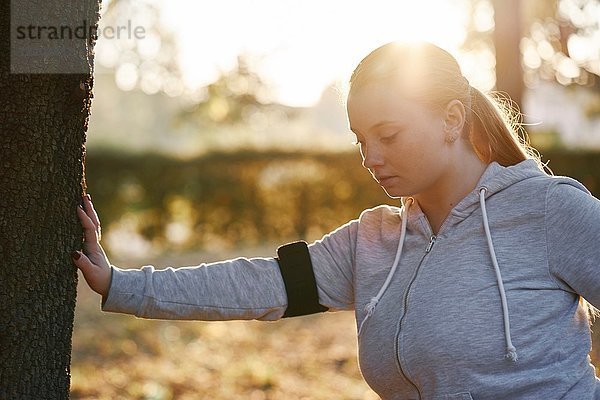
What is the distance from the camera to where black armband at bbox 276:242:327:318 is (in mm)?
2570

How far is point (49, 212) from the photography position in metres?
2.35

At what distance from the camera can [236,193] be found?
40.0 feet

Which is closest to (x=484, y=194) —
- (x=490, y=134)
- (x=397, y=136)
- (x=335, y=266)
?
(x=490, y=134)

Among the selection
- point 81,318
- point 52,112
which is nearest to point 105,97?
point 81,318

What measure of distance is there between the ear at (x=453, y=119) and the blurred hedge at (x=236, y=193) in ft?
30.4

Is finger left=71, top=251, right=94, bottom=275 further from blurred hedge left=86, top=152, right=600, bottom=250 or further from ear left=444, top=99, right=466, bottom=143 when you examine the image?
blurred hedge left=86, top=152, right=600, bottom=250

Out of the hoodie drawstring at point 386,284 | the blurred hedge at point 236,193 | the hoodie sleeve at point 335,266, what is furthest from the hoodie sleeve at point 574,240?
the blurred hedge at point 236,193

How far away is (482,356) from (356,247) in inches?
21.7

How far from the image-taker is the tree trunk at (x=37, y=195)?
230cm

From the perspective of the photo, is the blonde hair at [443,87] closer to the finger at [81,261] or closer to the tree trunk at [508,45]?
the finger at [81,261]

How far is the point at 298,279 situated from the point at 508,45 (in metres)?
7.30

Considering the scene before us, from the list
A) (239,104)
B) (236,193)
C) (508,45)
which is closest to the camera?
(508,45)

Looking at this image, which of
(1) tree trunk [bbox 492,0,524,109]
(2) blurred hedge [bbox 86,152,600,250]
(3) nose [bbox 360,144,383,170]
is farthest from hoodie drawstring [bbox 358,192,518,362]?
(2) blurred hedge [bbox 86,152,600,250]

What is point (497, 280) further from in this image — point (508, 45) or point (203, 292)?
point (508, 45)
